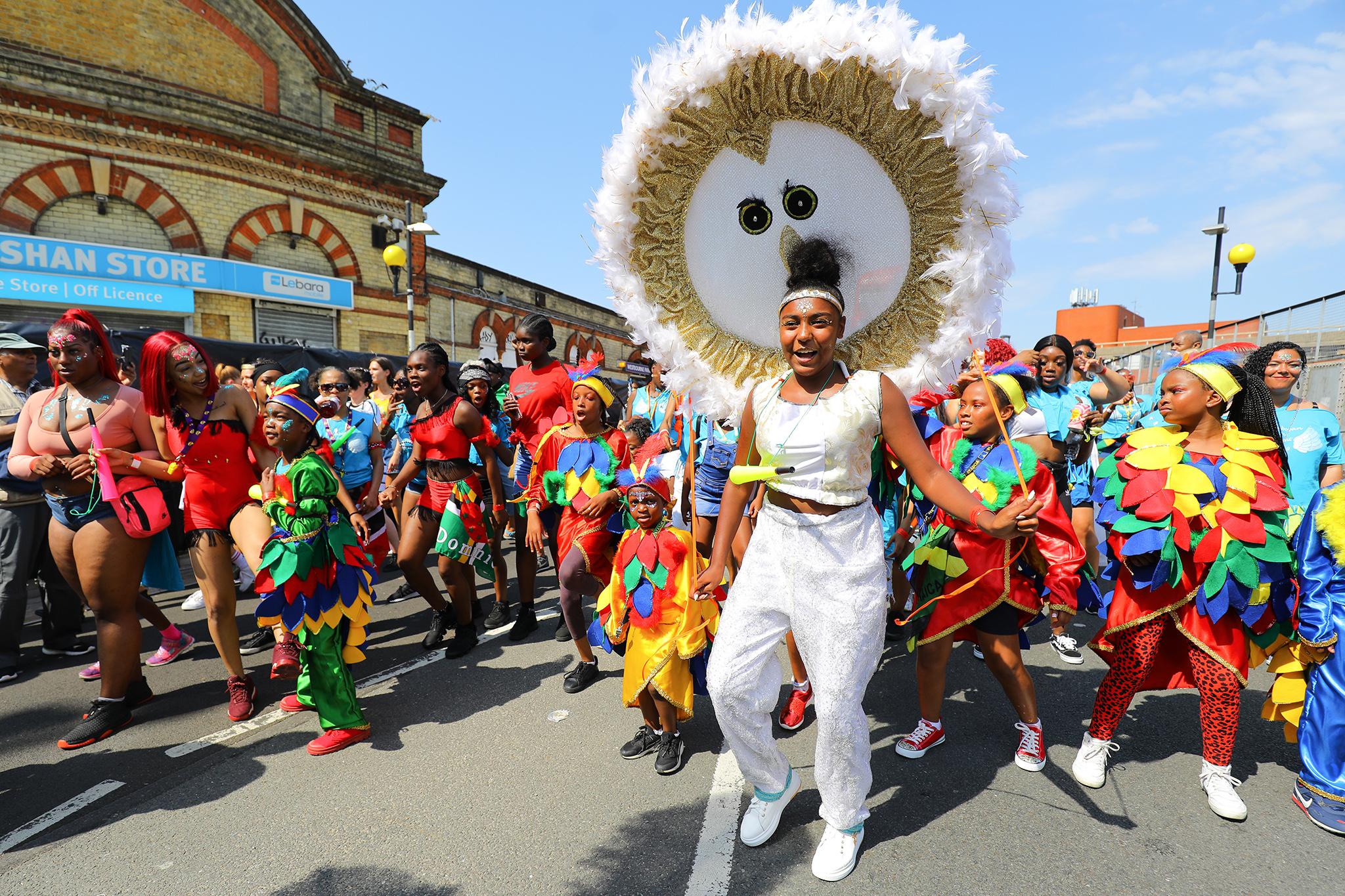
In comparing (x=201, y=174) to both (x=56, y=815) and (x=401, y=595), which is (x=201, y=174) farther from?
(x=56, y=815)

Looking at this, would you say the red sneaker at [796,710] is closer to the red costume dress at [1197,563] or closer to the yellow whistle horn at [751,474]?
the red costume dress at [1197,563]

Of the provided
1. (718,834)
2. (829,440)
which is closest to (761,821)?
(718,834)

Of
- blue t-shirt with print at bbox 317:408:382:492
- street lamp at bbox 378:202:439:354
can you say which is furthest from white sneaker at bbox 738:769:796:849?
street lamp at bbox 378:202:439:354

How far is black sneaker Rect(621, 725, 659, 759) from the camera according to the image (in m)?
3.17

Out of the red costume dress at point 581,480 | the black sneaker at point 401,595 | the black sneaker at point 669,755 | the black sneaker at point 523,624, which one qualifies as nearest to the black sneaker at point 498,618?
the black sneaker at point 523,624

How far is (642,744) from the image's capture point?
3.19 metres

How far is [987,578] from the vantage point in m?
2.93

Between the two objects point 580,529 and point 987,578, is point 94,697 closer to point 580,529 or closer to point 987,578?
point 580,529

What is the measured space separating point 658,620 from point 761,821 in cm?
87

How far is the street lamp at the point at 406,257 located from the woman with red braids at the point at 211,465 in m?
10.0

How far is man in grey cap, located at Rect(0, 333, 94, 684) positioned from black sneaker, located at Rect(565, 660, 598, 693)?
3291 mm

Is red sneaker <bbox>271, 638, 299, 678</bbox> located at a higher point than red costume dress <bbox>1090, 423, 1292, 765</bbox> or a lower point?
lower

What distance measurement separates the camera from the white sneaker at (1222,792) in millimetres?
2656

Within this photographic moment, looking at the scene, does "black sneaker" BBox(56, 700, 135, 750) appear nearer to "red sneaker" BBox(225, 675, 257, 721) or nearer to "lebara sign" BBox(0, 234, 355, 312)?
"red sneaker" BBox(225, 675, 257, 721)
